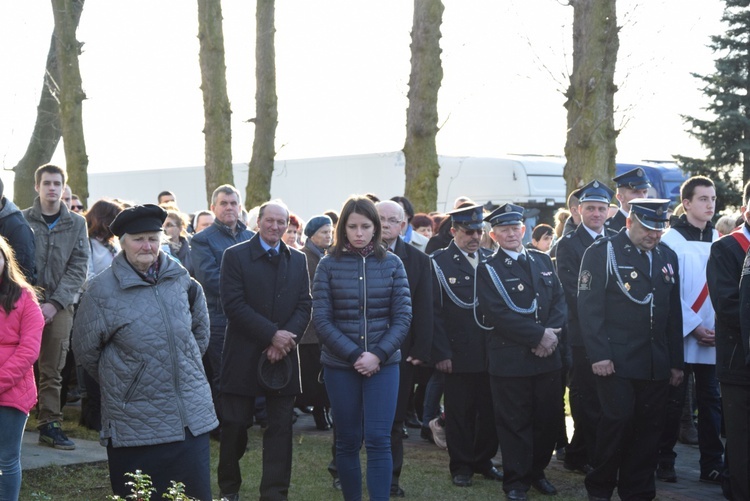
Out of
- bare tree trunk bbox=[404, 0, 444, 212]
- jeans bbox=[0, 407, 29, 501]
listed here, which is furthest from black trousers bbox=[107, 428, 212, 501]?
bare tree trunk bbox=[404, 0, 444, 212]

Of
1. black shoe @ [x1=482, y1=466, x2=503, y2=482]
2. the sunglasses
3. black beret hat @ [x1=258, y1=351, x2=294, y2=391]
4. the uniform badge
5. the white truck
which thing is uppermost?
the white truck

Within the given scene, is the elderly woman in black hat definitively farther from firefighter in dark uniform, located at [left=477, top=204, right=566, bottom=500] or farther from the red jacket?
firefighter in dark uniform, located at [left=477, top=204, right=566, bottom=500]

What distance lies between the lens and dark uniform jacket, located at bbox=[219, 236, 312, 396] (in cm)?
766

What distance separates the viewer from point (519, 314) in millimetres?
8070

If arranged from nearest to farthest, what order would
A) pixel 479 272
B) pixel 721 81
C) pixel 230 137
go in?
pixel 479 272, pixel 230 137, pixel 721 81

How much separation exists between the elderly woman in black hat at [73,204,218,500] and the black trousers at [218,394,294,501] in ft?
5.39

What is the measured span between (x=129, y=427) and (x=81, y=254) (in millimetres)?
3668

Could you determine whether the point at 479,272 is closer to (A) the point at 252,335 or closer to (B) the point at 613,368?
(B) the point at 613,368

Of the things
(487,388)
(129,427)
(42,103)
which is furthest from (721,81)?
(129,427)

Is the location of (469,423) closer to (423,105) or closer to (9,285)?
(9,285)

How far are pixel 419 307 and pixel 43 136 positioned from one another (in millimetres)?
13540

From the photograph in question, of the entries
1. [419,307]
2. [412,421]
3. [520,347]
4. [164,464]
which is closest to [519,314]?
[520,347]

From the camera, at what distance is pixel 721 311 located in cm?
727

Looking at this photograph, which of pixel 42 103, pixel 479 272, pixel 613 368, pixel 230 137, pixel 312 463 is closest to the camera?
pixel 613 368
